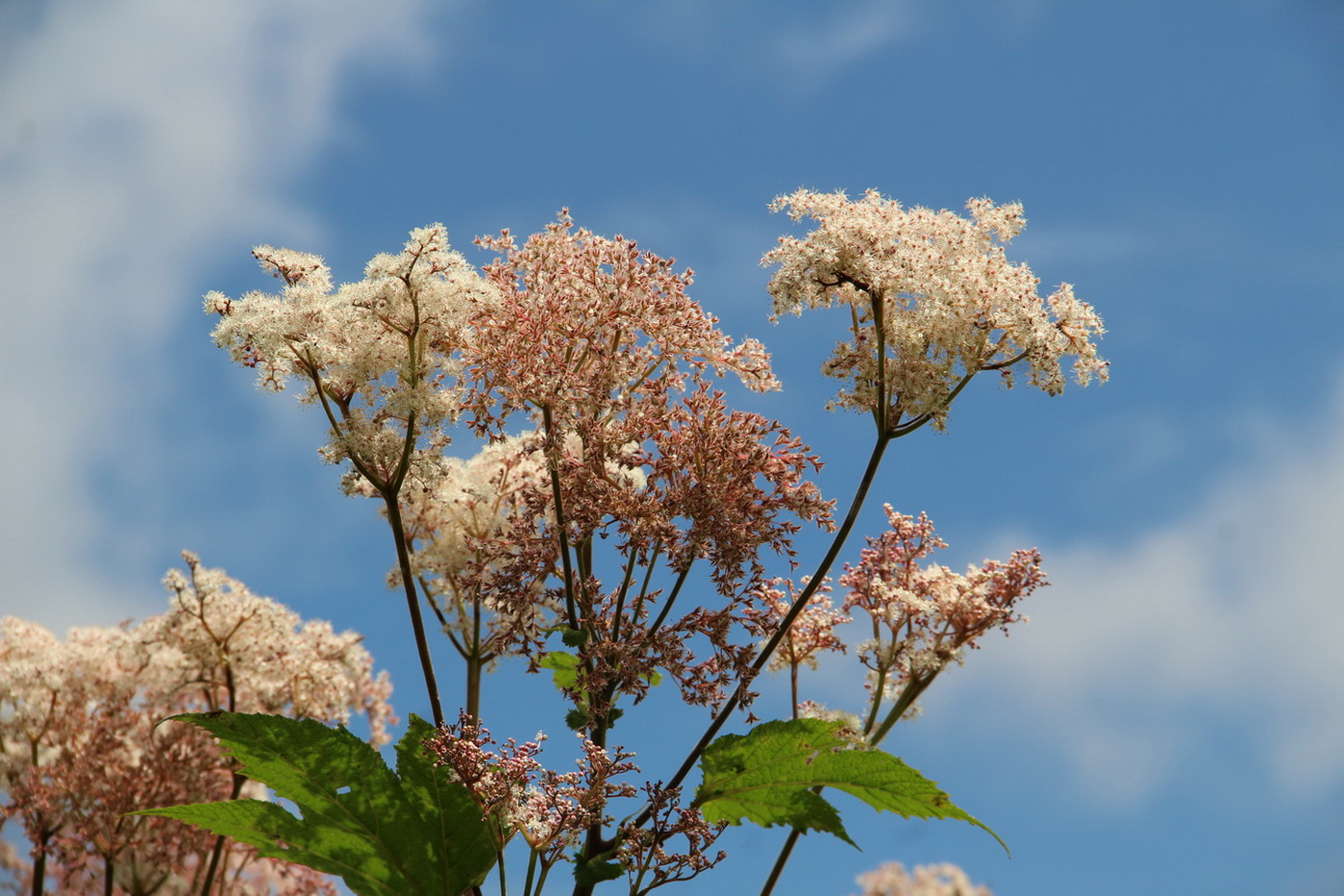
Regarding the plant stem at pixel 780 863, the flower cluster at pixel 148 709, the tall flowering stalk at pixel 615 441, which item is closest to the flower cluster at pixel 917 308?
the tall flowering stalk at pixel 615 441

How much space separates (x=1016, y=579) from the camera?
17.0ft

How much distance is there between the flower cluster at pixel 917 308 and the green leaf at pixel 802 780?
3.76 feet

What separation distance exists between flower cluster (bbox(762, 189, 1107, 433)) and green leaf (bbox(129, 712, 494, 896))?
2.04m

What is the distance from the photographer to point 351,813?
13.9 ft

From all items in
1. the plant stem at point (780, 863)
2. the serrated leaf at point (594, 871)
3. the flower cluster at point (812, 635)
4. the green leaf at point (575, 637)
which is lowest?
the serrated leaf at point (594, 871)

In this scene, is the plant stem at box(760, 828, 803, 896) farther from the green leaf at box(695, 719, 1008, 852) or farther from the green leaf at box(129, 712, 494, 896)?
the green leaf at box(129, 712, 494, 896)

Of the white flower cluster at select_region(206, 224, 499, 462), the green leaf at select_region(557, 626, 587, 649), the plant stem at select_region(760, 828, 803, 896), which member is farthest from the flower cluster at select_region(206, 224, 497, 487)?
the plant stem at select_region(760, 828, 803, 896)

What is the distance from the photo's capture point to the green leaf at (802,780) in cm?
398

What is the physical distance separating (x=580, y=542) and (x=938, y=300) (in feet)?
5.10

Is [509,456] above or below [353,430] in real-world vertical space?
above

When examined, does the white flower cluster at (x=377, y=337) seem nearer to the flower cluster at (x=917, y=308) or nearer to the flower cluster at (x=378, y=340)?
the flower cluster at (x=378, y=340)

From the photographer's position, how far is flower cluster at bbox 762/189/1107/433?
14.5ft

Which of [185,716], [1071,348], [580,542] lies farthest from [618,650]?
[1071,348]

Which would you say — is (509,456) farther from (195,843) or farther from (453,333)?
(195,843)
